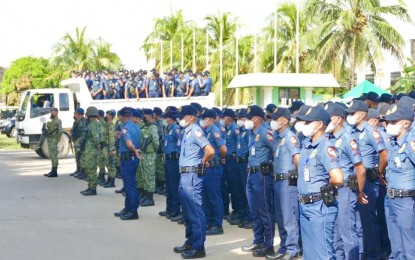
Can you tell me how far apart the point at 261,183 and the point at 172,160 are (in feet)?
9.42

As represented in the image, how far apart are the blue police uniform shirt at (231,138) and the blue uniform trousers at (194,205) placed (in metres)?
2.50

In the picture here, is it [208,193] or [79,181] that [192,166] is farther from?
[79,181]

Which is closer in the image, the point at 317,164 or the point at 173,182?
the point at 317,164

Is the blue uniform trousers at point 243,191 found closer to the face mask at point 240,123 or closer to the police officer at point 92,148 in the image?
the face mask at point 240,123

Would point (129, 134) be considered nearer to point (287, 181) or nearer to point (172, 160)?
point (172, 160)

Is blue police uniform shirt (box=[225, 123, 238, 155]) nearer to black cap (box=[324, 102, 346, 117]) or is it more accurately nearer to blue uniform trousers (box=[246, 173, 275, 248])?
blue uniform trousers (box=[246, 173, 275, 248])

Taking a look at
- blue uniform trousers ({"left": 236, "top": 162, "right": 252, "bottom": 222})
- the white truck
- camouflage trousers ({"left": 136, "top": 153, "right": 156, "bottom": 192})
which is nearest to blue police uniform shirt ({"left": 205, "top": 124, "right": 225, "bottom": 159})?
blue uniform trousers ({"left": 236, "top": 162, "right": 252, "bottom": 222})

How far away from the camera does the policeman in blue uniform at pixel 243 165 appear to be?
9.91 m

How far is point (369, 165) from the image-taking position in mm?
7426

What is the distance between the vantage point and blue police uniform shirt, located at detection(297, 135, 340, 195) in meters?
5.61

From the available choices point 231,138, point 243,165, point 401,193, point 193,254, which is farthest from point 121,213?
point 401,193

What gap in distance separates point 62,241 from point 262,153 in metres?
3.21

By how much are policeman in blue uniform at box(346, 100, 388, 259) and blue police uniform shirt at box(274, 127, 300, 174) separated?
2.28ft

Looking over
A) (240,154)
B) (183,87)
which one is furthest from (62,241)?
(183,87)
